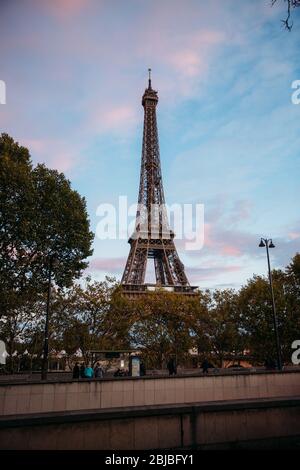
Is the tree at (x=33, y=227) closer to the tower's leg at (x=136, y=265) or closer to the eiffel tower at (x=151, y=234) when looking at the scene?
the eiffel tower at (x=151, y=234)

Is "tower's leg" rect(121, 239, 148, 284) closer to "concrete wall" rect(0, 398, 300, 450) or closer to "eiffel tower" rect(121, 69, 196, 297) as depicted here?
"eiffel tower" rect(121, 69, 196, 297)

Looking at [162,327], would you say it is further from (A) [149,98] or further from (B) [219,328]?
(A) [149,98]

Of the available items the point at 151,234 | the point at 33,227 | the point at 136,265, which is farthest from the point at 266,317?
the point at 151,234

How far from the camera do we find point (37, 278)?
98.0 feet

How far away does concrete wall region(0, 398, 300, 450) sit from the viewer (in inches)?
275

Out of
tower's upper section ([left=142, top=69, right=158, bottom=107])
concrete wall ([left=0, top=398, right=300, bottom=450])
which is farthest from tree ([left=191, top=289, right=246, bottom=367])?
tower's upper section ([left=142, top=69, right=158, bottom=107])

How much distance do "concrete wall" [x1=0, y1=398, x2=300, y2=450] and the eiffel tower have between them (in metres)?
53.9

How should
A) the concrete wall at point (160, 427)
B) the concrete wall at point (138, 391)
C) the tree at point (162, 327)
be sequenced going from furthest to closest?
the tree at point (162, 327)
the concrete wall at point (138, 391)
the concrete wall at point (160, 427)

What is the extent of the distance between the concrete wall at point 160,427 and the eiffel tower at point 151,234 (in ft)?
177

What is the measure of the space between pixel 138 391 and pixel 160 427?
30.9ft

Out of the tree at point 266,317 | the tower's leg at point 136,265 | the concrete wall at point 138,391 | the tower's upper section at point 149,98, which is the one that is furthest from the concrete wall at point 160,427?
the tower's upper section at point 149,98

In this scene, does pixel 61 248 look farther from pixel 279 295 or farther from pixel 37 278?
pixel 279 295

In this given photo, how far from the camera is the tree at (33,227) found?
86.9 feet

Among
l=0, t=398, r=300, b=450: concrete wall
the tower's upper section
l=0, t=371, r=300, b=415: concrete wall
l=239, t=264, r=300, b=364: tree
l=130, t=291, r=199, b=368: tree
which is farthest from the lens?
the tower's upper section
